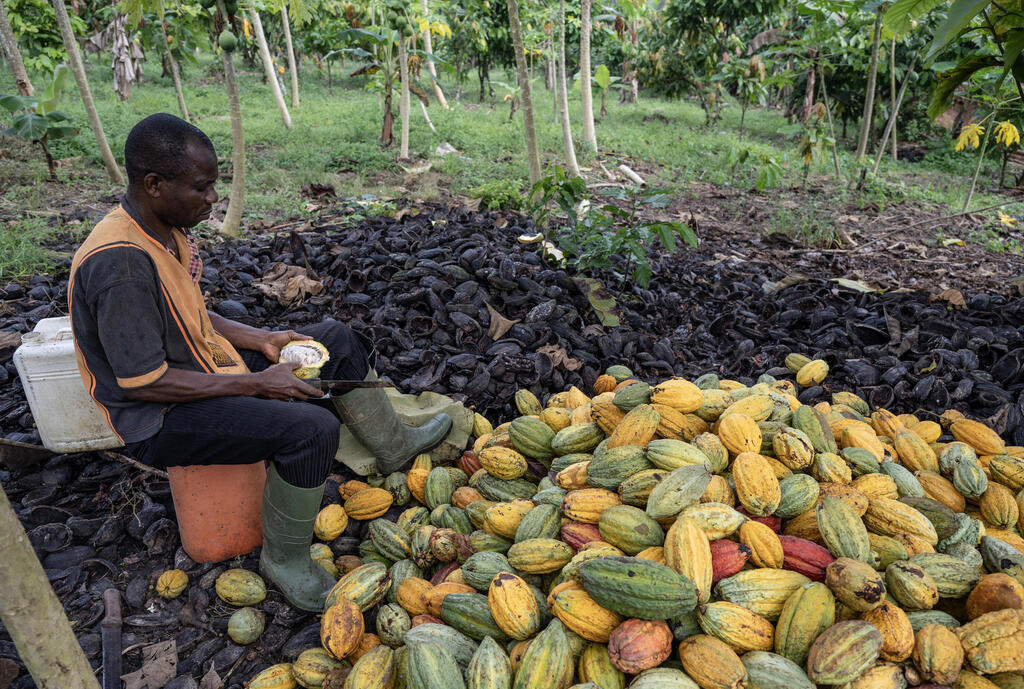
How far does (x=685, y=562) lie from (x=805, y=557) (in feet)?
1.22

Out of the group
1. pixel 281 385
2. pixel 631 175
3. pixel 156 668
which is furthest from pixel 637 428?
pixel 631 175

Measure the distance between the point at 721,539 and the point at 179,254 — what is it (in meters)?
2.07

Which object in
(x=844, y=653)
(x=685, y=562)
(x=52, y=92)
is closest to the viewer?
(x=844, y=653)

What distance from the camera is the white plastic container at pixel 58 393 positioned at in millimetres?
2297

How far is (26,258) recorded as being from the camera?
414 cm

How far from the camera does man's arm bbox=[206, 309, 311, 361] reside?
251cm

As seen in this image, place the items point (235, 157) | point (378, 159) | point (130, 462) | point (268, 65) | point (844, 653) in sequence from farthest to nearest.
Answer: point (268, 65)
point (378, 159)
point (235, 157)
point (130, 462)
point (844, 653)

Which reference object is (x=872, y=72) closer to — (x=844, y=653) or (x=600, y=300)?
(x=600, y=300)

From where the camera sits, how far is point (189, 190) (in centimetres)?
197

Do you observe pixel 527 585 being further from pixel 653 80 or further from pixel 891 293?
pixel 653 80

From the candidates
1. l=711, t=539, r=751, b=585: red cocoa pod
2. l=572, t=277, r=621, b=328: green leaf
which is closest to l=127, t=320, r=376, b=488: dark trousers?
l=711, t=539, r=751, b=585: red cocoa pod

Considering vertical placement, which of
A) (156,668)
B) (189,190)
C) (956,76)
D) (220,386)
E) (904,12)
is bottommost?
(156,668)

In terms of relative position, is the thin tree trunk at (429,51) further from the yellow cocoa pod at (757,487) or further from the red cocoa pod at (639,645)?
the red cocoa pod at (639,645)

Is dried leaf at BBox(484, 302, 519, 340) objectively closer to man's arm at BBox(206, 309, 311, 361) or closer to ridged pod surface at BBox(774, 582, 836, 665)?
man's arm at BBox(206, 309, 311, 361)
